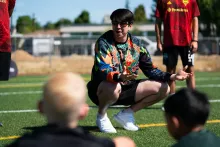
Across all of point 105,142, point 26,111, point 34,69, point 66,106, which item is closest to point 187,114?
point 105,142

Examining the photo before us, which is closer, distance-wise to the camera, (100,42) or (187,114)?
(187,114)

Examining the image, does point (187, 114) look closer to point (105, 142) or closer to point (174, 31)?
point (105, 142)

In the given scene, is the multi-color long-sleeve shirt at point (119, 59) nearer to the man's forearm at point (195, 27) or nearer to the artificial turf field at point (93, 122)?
the artificial turf field at point (93, 122)

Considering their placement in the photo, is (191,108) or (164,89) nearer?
(191,108)

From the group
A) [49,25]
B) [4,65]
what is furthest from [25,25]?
[4,65]

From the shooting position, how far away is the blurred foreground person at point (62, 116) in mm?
2137

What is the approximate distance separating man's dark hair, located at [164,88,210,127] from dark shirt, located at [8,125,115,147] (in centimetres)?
61

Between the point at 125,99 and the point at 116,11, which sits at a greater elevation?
the point at 116,11

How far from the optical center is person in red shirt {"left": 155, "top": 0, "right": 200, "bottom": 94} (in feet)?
23.7

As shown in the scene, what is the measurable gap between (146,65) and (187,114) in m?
2.77

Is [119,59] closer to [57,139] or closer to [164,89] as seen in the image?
[164,89]

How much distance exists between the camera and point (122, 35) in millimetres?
5129

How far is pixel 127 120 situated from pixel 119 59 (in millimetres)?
697

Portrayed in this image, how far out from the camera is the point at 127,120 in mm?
5156
